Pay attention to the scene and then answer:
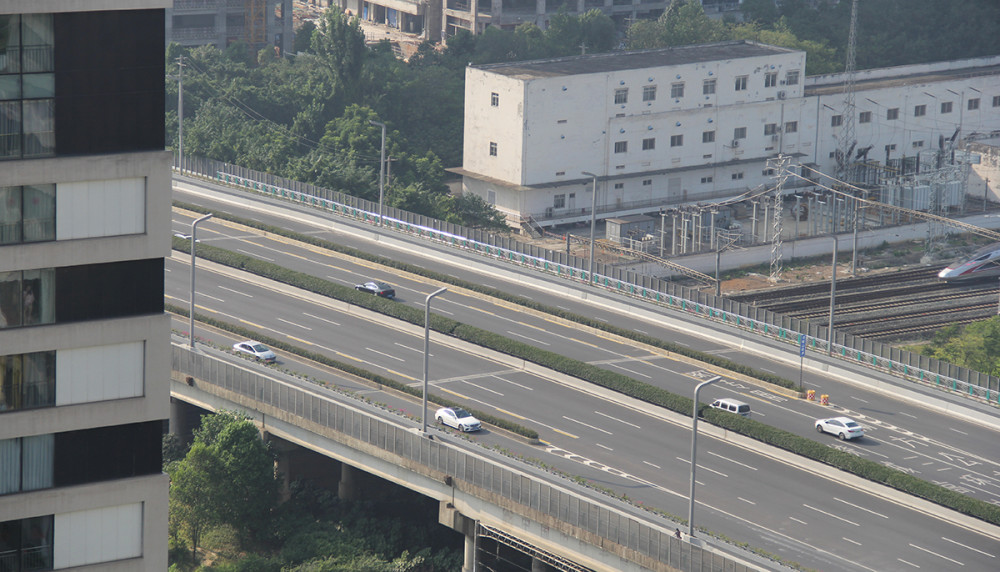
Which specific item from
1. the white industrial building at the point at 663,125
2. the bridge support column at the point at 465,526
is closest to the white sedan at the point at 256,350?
the bridge support column at the point at 465,526

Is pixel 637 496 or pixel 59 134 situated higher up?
pixel 59 134

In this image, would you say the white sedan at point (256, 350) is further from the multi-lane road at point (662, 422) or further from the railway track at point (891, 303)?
the railway track at point (891, 303)

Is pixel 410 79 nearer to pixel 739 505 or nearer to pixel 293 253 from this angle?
pixel 293 253

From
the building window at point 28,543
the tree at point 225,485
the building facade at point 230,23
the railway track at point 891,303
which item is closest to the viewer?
the building window at point 28,543

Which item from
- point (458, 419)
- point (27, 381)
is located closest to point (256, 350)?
point (458, 419)

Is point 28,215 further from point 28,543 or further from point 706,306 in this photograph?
Answer: point 706,306

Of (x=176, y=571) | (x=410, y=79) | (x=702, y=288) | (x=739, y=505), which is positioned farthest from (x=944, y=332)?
(x=410, y=79)
